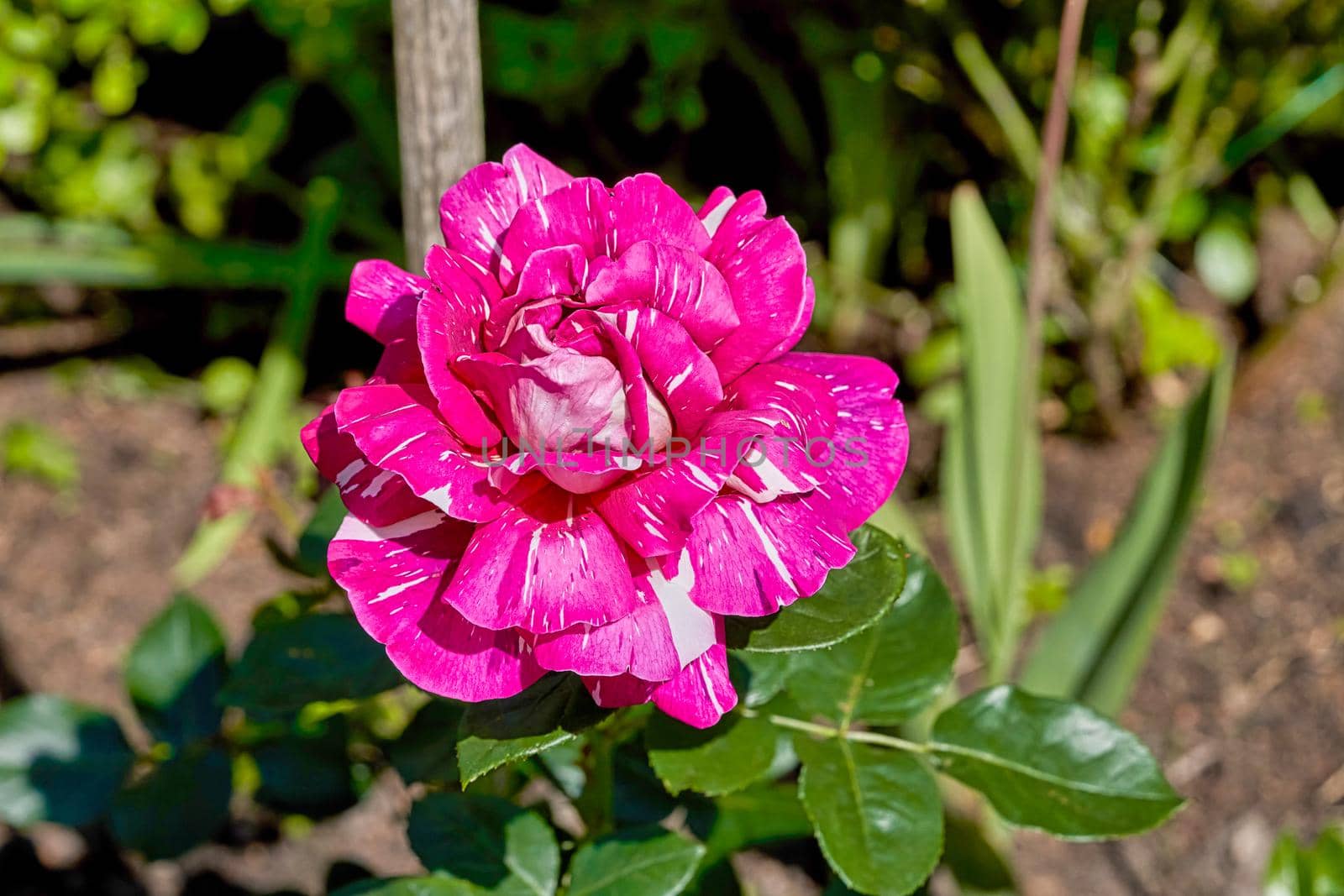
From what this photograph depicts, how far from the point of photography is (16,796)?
0.79m

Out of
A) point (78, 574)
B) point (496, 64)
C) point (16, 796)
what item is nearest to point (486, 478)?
point (16, 796)

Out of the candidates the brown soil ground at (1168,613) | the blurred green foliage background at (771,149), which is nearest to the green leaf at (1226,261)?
the blurred green foliage background at (771,149)

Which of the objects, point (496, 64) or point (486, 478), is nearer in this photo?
point (486, 478)

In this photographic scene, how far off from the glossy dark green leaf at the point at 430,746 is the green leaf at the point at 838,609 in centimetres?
25

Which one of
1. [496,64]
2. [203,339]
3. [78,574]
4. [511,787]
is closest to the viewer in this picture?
[511,787]

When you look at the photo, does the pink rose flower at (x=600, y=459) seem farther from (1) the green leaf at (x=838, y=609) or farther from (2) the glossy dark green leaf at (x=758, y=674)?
(2) the glossy dark green leaf at (x=758, y=674)

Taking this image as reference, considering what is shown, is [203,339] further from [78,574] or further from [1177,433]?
[1177,433]

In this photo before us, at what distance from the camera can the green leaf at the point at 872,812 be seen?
55cm

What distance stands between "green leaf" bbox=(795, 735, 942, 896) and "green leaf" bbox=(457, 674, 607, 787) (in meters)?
0.15

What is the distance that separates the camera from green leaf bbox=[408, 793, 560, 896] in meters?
0.62

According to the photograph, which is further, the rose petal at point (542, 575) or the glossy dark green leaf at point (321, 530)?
the glossy dark green leaf at point (321, 530)

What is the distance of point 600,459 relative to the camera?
1.44ft

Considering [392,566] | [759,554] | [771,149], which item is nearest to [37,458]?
[771,149]

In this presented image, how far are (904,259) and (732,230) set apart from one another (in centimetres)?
146
